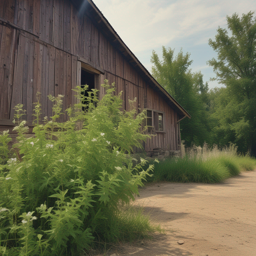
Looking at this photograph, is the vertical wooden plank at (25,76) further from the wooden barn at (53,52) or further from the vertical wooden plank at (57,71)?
the vertical wooden plank at (57,71)

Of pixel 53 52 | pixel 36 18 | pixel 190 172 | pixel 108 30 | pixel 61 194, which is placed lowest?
pixel 190 172

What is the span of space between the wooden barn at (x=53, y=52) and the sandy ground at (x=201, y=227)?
394 centimetres

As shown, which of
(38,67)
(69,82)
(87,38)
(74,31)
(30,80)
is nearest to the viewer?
(30,80)

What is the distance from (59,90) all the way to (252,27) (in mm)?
23369

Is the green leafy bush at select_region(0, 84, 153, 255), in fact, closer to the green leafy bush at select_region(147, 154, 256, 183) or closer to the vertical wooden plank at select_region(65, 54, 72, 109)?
the vertical wooden plank at select_region(65, 54, 72, 109)

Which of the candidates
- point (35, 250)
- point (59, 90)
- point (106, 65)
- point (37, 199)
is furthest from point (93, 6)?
point (35, 250)

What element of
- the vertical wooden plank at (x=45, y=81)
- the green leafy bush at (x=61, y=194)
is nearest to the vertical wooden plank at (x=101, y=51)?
the vertical wooden plank at (x=45, y=81)

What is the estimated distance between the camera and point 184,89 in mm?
26219

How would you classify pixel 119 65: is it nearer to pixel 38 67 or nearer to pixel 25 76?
pixel 38 67

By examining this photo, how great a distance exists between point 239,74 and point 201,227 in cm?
2391

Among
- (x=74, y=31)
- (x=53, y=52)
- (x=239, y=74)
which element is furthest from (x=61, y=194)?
(x=239, y=74)

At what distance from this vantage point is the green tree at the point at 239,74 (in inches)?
830

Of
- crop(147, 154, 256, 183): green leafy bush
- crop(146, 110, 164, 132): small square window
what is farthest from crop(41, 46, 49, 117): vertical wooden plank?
crop(146, 110, 164, 132): small square window

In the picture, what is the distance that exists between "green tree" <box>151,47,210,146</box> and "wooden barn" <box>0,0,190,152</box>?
659 inches
